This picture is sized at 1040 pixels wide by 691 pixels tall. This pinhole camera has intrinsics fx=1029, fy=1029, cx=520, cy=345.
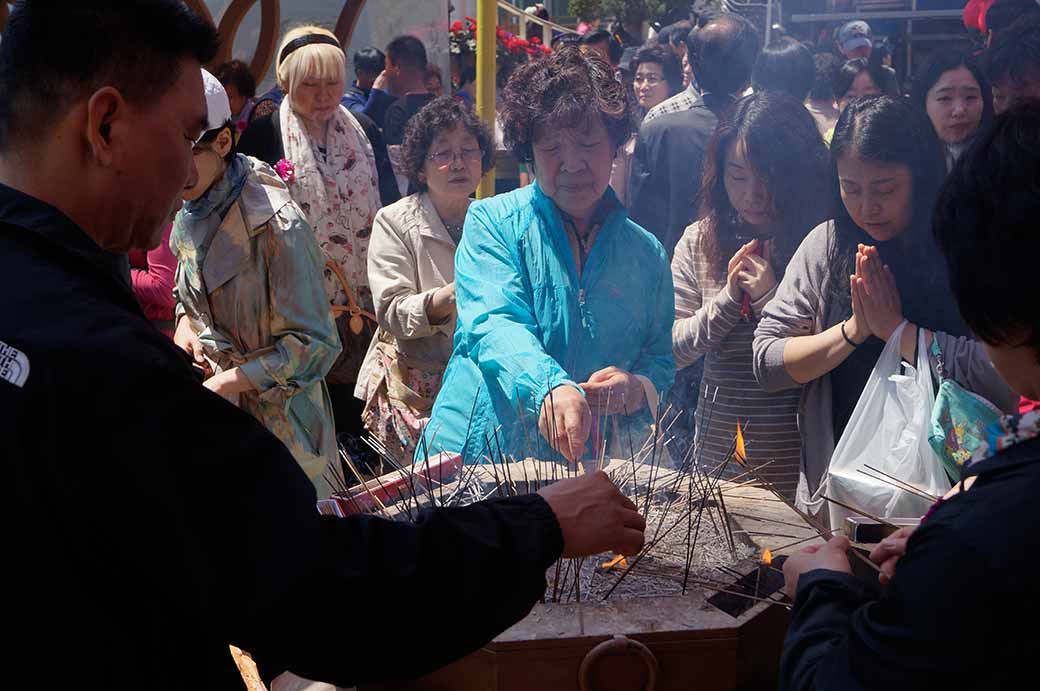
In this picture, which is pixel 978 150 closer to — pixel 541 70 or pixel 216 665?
pixel 216 665

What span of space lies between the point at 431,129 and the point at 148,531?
8.90 ft

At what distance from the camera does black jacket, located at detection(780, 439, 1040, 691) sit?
1.01 meters

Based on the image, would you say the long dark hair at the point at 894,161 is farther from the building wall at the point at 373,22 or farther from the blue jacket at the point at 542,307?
the building wall at the point at 373,22

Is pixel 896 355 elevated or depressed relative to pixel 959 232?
depressed

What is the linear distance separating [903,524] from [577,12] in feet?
40.7

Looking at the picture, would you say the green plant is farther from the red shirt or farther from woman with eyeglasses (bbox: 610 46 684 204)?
the red shirt

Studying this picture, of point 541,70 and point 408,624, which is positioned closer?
point 408,624

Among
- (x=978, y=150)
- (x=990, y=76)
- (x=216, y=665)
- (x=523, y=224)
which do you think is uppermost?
(x=990, y=76)

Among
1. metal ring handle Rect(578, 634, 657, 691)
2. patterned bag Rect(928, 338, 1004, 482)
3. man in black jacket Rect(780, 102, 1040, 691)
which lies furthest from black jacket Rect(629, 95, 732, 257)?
man in black jacket Rect(780, 102, 1040, 691)

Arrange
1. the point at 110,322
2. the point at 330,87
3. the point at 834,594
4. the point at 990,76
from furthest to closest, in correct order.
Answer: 1. the point at 330,87
2. the point at 990,76
3. the point at 834,594
4. the point at 110,322

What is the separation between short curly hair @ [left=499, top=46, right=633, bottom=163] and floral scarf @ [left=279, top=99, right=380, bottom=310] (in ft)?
5.10

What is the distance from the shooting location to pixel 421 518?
4.24 ft

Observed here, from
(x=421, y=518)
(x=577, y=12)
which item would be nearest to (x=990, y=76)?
(x=421, y=518)

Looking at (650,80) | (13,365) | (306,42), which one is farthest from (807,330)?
(650,80)
